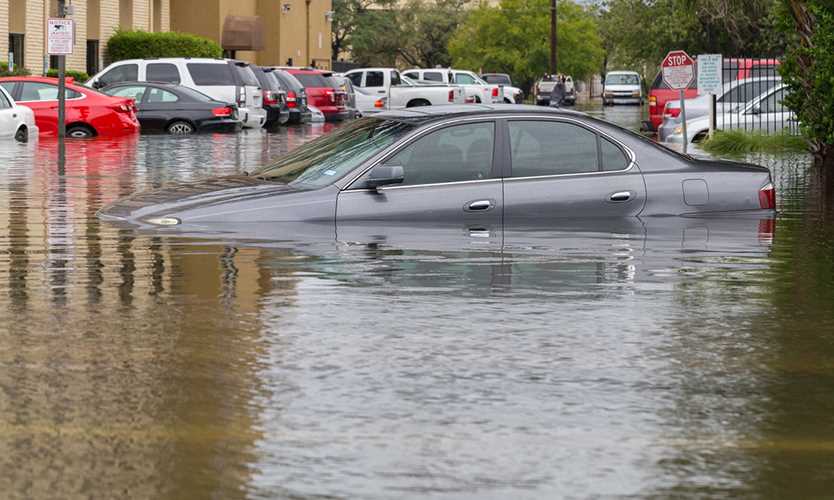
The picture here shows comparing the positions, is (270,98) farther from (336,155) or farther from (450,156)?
(450,156)

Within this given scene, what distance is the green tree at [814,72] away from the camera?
25.3m

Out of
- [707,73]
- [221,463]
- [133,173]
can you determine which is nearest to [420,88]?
[707,73]

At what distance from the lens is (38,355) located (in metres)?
8.62

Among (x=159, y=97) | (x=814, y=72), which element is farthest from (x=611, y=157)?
(x=159, y=97)

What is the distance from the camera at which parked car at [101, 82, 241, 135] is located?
39469 mm

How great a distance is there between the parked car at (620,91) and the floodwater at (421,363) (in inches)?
2898

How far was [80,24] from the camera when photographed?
5691 cm

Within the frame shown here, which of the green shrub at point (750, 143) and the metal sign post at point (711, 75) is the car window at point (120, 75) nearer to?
the metal sign post at point (711, 75)

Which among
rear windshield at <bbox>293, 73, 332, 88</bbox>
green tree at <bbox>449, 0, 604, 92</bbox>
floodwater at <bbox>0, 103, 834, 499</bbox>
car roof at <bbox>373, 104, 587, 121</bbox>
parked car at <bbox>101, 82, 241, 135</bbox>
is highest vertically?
green tree at <bbox>449, 0, 604, 92</bbox>

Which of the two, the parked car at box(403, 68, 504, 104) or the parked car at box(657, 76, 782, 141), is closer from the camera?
the parked car at box(657, 76, 782, 141)

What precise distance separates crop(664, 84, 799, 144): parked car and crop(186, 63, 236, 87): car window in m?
12.5

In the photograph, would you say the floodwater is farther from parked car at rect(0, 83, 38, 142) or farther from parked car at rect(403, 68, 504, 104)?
parked car at rect(403, 68, 504, 104)

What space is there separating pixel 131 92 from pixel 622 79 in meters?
53.0

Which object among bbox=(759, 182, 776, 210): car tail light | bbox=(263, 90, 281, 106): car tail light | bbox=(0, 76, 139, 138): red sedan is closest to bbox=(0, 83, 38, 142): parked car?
bbox=(0, 76, 139, 138): red sedan
